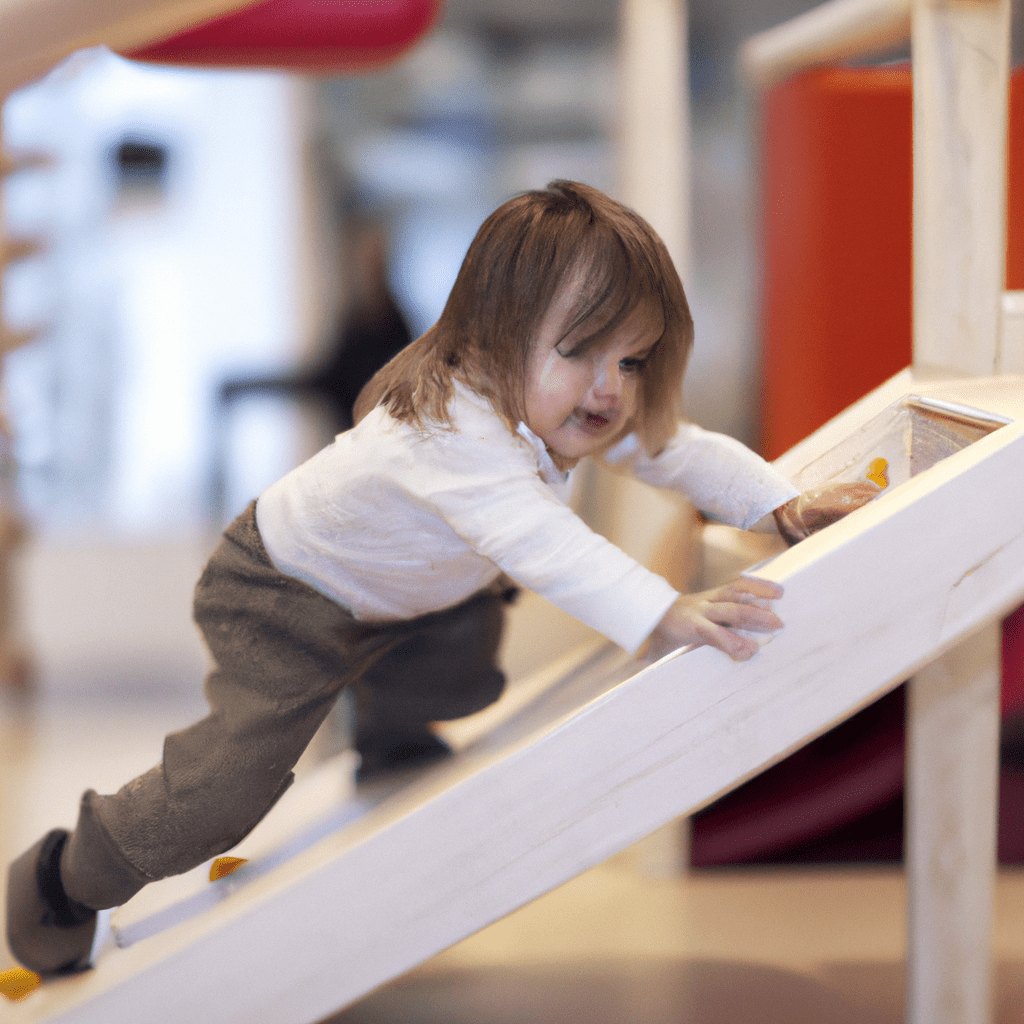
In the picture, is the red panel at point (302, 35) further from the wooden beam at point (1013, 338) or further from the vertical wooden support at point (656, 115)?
the wooden beam at point (1013, 338)

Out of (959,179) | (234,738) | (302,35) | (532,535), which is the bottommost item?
(234,738)

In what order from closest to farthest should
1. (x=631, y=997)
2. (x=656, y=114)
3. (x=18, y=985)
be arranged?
(x=18, y=985)
(x=631, y=997)
(x=656, y=114)

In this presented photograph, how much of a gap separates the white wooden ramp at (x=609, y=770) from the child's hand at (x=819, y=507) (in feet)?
0.08

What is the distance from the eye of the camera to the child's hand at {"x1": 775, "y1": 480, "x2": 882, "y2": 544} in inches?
18.1

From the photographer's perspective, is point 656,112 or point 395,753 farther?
point 656,112

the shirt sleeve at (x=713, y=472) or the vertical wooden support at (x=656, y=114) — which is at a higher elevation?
the vertical wooden support at (x=656, y=114)

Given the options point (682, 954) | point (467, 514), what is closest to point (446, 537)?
point (467, 514)

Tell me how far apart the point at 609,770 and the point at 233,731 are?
0.19 metres

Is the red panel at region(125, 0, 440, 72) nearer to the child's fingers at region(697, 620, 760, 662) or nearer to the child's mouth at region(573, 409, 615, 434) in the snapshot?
the child's mouth at region(573, 409, 615, 434)

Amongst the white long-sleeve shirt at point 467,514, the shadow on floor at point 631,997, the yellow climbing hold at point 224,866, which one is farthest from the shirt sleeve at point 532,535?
Answer: the shadow on floor at point 631,997

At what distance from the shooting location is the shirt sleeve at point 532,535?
1.37ft

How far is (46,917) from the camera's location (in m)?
0.53

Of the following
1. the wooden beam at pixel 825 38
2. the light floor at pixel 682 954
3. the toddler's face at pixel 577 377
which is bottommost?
the light floor at pixel 682 954

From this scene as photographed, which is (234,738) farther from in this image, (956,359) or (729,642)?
(956,359)
